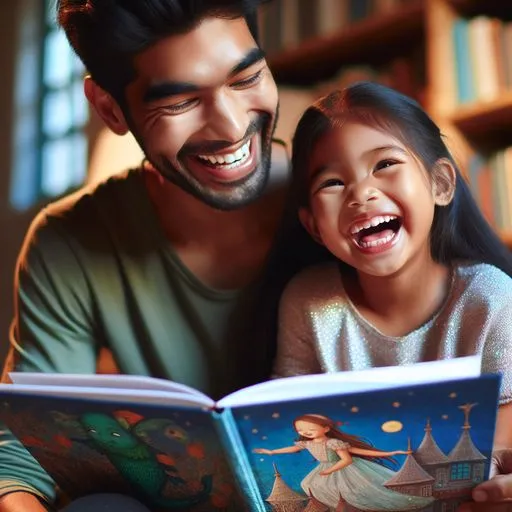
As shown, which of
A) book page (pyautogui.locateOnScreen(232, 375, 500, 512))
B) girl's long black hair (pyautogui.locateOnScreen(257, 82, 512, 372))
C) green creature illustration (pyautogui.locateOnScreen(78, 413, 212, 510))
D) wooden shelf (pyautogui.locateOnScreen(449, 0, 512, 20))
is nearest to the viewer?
book page (pyautogui.locateOnScreen(232, 375, 500, 512))

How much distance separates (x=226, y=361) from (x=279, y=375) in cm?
14

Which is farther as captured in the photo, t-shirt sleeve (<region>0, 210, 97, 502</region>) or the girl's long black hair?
t-shirt sleeve (<region>0, 210, 97, 502</region>)

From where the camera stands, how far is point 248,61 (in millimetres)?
1085

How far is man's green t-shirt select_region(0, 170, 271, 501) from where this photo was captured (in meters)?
1.25

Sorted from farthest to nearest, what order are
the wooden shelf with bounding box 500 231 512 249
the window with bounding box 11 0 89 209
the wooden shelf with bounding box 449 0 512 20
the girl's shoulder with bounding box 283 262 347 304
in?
the window with bounding box 11 0 89 209 < the wooden shelf with bounding box 449 0 512 20 < the wooden shelf with bounding box 500 231 512 249 < the girl's shoulder with bounding box 283 262 347 304

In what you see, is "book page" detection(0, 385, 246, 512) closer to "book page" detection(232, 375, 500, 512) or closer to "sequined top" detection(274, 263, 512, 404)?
"book page" detection(232, 375, 500, 512)

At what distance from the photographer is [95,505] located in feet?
3.05

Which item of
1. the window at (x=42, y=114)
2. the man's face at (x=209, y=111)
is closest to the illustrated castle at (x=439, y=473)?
the man's face at (x=209, y=111)

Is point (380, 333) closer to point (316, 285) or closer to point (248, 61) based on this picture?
Result: point (316, 285)

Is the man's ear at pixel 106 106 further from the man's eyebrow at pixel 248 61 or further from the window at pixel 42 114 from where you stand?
the window at pixel 42 114

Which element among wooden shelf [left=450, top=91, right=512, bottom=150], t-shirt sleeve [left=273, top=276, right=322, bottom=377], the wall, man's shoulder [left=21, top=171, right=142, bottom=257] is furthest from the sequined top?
the wall

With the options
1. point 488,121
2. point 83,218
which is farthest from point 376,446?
point 488,121

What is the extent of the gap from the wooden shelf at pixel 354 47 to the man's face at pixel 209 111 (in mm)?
1147

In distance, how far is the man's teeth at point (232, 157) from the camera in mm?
1123
